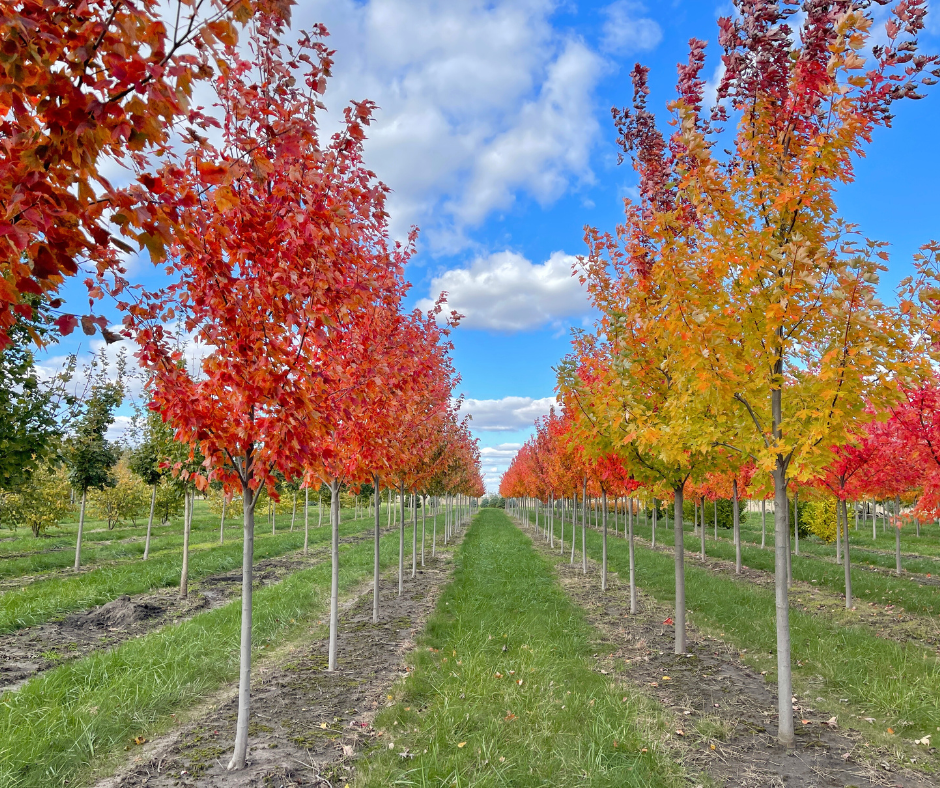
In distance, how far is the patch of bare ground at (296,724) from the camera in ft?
14.1

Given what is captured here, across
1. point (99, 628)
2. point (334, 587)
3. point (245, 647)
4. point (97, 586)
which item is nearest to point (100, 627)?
point (99, 628)

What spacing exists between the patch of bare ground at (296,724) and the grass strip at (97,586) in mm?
5496

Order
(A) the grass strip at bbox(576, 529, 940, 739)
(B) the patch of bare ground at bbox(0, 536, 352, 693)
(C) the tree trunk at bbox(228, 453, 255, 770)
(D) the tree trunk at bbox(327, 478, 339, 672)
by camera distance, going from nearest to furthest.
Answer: (C) the tree trunk at bbox(228, 453, 255, 770) < (A) the grass strip at bbox(576, 529, 940, 739) < (D) the tree trunk at bbox(327, 478, 339, 672) < (B) the patch of bare ground at bbox(0, 536, 352, 693)

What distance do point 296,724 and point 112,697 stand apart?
2.07m

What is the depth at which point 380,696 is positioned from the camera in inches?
238

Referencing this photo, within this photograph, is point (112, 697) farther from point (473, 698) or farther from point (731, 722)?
point (731, 722)

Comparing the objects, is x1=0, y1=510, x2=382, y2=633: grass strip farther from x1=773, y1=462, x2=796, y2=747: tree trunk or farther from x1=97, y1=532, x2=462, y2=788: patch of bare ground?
x1=773, y1=462, x2=796, y2=747: tree trunk

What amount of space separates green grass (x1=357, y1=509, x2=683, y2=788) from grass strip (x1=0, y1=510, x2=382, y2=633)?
743 centimetres

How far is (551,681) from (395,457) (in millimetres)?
3969

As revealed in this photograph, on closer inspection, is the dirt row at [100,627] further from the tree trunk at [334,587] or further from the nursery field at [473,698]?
the tree trunk at [334,587]

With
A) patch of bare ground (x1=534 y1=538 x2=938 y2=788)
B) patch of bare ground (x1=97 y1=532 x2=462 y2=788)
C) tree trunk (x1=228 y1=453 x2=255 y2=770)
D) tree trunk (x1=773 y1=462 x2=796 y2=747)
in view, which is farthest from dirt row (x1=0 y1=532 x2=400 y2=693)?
tree trunk (x1=773 y1=462 x2=796 y2=747)

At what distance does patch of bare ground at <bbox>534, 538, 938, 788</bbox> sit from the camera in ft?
14.8

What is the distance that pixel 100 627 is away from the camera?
936 centimetres

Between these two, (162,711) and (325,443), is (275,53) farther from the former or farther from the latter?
(162,711)
